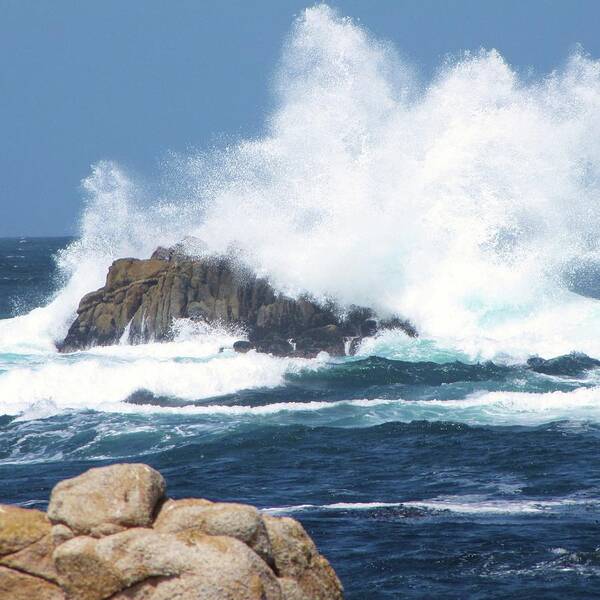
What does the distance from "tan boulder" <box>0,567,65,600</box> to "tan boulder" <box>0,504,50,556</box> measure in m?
0.20

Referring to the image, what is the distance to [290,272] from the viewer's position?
133 ft

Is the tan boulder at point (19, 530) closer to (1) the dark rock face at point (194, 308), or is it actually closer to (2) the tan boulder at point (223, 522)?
(2) the tan boulder at point (223, 522)

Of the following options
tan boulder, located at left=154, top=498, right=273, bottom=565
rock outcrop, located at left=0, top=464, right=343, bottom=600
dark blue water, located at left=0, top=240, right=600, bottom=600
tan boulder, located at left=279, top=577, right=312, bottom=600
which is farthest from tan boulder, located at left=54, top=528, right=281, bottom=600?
dark blue water, located at left=0, top=240, right=600, bottom=600

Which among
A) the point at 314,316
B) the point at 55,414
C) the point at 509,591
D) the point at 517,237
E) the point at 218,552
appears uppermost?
the point at 517,237

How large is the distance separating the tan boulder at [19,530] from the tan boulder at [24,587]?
0.20 m

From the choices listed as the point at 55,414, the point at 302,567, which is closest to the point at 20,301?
the point at 55,414

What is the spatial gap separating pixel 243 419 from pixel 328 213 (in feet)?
60.4

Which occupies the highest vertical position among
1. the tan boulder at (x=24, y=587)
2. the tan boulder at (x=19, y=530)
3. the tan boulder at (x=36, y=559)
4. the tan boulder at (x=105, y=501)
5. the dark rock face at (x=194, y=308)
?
the dark rock face at (x=194, y=308)

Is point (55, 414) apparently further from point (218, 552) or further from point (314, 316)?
point (218, 552)

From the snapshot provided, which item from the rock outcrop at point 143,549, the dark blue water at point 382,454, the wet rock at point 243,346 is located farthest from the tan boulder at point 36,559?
the wet rock at point 243,346

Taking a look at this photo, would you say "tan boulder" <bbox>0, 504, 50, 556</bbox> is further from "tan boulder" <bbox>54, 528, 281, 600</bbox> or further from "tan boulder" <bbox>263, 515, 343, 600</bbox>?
"tan boulder" <bbox>263, 515, 343, 600</bbox>

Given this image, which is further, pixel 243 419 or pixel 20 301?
pixel 20 301

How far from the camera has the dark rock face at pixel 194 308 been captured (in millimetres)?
38625

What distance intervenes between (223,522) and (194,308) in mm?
30109
